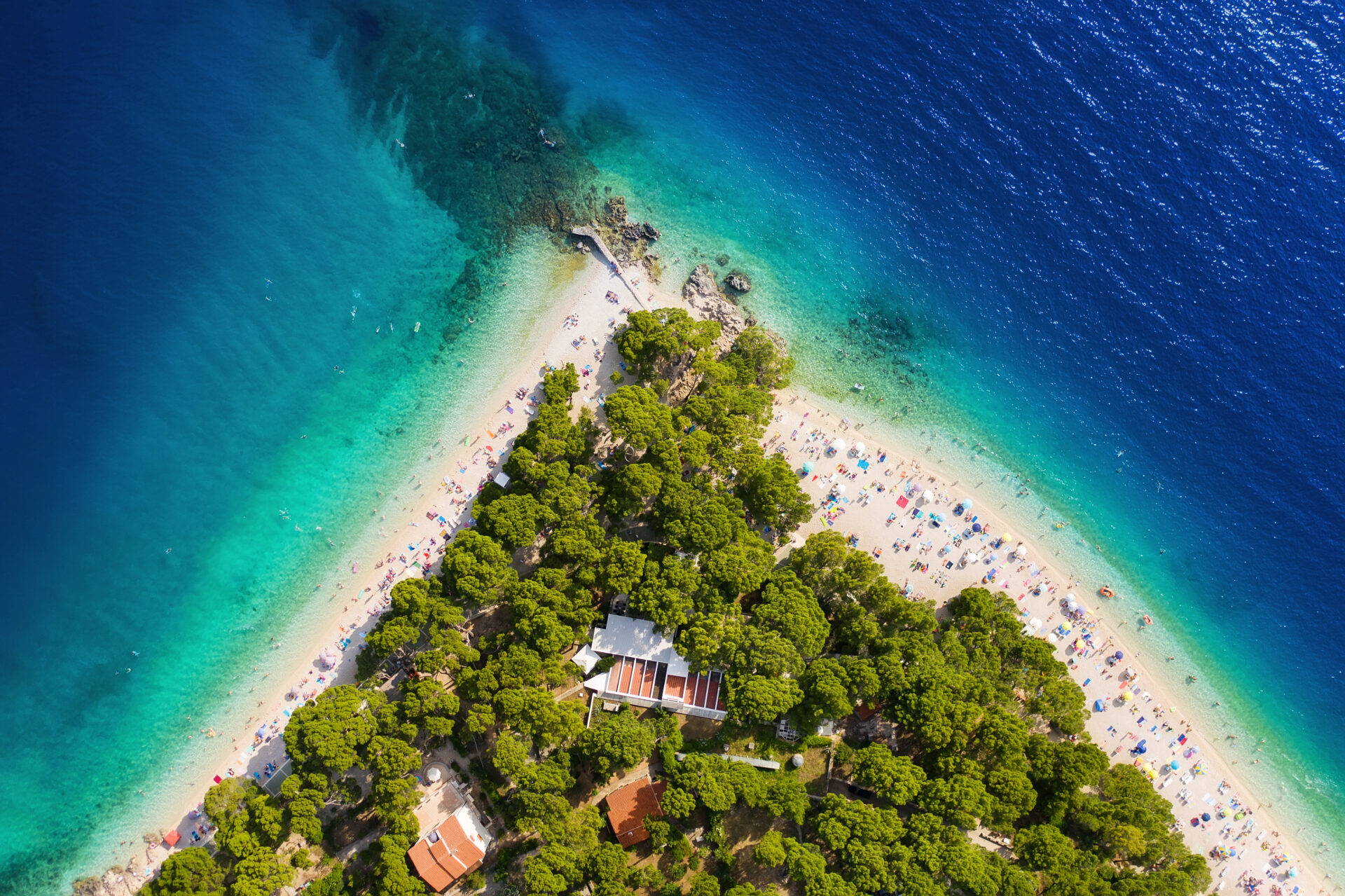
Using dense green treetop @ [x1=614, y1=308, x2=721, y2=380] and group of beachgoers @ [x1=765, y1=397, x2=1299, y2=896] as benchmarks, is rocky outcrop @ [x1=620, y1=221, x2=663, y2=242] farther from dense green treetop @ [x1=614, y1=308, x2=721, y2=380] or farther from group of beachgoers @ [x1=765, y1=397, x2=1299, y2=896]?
group of beachgoers @ [x1=765, y1=397, x2=1299, y2=896]

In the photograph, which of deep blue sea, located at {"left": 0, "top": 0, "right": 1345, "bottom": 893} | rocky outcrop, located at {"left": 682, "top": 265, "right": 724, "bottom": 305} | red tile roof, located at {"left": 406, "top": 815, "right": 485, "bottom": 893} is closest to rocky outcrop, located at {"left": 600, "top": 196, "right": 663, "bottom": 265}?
deep blue sea, located at {"left": 0, "top": 0, "right": 1345, "bottom": 893}

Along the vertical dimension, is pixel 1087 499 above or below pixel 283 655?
below

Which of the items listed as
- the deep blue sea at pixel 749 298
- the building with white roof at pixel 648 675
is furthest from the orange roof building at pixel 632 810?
the deep blue sea at pixel 749 298

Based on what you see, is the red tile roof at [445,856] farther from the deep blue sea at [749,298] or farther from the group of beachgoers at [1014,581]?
the group of beachgoers at [1014,581]

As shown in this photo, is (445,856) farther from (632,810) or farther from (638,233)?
(638,233)

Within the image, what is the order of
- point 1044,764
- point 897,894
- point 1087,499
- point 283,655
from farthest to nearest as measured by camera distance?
point 1087,499 → point 283,655 → point 1044,764 → point 897,894

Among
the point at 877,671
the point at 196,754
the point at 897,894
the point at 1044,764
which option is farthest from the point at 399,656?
the point at 1044,764

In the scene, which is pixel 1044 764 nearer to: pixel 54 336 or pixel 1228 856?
pixel 1228 856
